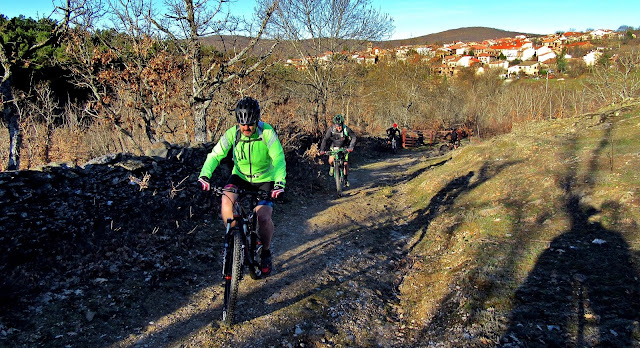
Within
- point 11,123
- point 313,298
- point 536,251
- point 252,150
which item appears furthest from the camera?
point 11,123

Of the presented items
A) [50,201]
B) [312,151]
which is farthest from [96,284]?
[312,151]

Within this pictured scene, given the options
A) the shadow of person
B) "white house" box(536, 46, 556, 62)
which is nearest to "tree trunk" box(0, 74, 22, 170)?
the shadow of person

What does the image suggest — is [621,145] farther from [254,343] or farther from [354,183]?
[254,343]

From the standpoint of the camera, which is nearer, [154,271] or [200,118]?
[154,271]

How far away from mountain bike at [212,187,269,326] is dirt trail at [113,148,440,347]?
0.25 meters

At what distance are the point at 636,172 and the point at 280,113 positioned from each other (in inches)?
407

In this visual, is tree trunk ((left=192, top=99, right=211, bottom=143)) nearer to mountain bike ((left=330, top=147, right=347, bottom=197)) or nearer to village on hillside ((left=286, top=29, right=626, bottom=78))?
mountain bike ((left=330, top=147, right=347, bottom=197))

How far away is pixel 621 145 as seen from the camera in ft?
27.6

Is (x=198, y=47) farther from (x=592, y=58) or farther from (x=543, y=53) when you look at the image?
(x=543, y=53)

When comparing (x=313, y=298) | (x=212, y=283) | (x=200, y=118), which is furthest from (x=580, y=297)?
(x=200, y=118)

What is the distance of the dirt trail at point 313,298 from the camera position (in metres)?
3.58

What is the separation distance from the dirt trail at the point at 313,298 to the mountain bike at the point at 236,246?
0.25 meters

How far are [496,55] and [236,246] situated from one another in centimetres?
12114

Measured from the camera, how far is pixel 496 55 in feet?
354
